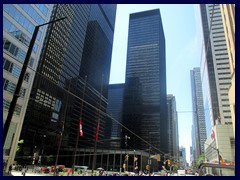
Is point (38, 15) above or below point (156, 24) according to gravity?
below

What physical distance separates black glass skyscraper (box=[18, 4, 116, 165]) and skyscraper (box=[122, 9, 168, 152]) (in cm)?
2542

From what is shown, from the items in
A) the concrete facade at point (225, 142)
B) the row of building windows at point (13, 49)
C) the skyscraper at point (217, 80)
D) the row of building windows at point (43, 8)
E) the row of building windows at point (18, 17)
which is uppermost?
the skyscraper at point (217, 80)

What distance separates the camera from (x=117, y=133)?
7446 inches

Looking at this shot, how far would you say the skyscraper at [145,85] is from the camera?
160 metres

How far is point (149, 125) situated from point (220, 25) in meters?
86.2

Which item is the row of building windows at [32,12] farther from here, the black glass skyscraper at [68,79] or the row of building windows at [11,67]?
the black glass skyscraper at [68,79]

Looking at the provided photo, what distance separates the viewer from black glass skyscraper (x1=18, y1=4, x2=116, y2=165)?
80.1 meters

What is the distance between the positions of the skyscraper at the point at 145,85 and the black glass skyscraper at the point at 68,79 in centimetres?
2542

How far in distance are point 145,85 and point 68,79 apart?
77066 mm

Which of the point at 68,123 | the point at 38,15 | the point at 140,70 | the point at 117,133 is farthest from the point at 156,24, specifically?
the point at 38,15

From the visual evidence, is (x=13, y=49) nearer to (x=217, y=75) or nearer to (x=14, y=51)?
(x=14, y=51)

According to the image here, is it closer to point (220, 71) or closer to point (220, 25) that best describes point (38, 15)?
point (220, 71)

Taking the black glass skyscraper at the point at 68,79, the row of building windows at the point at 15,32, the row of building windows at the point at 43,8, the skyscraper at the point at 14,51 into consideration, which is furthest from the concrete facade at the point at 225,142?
the row of building windows at the point at 15,32

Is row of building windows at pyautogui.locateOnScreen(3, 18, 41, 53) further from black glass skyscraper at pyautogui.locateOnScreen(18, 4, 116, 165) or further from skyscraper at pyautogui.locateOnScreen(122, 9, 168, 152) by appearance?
skyscraper at pyautogui.locateOnScreen(122, 9, 168, 152)
